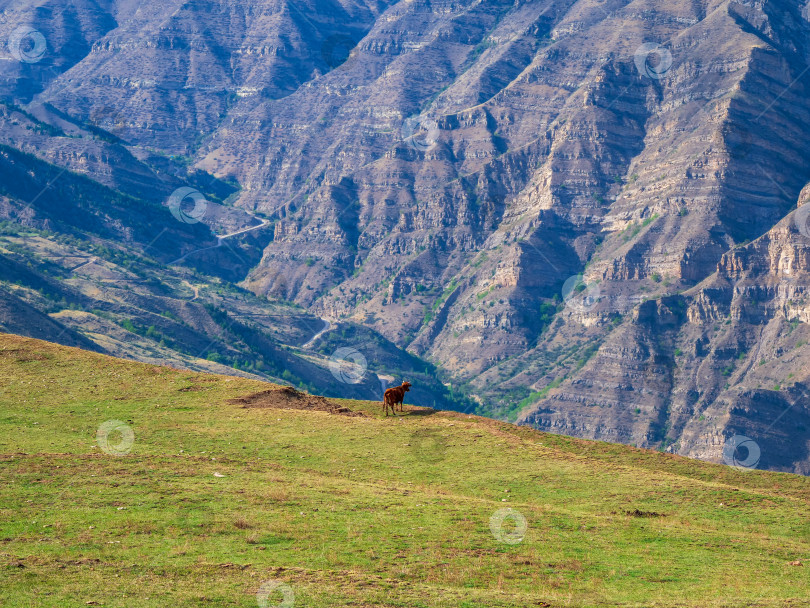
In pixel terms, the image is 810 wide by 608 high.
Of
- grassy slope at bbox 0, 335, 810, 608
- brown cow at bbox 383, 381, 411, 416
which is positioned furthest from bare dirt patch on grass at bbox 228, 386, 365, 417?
brown cow at bbox 383, 381, 411, 416

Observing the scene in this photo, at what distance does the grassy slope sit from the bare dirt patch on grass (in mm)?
1505

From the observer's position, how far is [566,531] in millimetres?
40188

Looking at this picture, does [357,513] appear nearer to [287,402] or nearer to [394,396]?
[394,396]

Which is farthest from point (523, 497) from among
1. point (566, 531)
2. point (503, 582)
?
point (503, 582)

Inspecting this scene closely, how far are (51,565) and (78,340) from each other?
156861 mm

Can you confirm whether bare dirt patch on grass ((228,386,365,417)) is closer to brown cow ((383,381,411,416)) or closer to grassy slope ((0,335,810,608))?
grassy slope ((0,335,810,608))

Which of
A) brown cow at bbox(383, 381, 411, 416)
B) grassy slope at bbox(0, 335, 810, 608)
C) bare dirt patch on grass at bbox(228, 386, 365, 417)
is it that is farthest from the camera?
bare dirt patch on grass at bbox(228, 386, 365, 417)

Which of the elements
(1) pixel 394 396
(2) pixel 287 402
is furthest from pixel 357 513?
(2) pixel 287 402

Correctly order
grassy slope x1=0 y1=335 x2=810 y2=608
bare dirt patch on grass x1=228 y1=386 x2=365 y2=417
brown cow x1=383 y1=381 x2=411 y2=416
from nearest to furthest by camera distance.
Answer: grassy slope x1=0 y1=335 x2=810 y2=608, brown cow x1=383 y1=381 x2=411 y2=416, bare dirt patch on grass x1=228 y1=386 x2=365 y2=417

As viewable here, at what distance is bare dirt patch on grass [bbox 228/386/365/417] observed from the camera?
58.2 m

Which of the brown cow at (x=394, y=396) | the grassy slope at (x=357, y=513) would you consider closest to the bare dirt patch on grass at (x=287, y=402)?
the grassy slope at (x=357, y=513)

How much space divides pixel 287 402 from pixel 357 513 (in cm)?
2006

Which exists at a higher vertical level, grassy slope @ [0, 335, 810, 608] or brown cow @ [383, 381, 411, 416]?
brown cow @ [383, 381, 411, 416]

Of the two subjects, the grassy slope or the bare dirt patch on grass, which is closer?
the grassy slope
